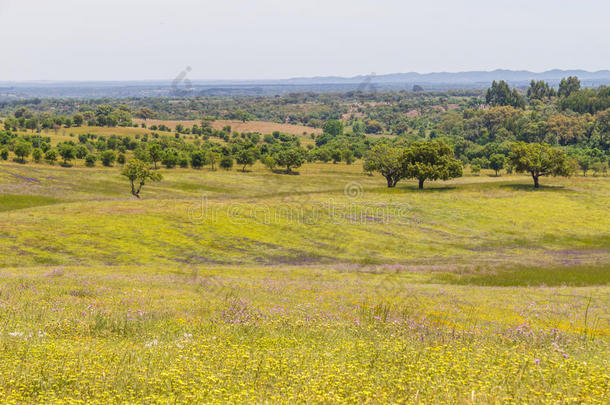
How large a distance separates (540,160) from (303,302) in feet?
319

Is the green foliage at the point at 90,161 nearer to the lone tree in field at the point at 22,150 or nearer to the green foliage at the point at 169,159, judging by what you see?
the lone tree in field at the point at 22,150

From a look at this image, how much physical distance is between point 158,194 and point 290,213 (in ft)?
150

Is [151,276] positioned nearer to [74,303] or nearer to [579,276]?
[74,303]

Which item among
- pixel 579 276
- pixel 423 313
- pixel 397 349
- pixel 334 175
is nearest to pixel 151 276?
pixel 423 313

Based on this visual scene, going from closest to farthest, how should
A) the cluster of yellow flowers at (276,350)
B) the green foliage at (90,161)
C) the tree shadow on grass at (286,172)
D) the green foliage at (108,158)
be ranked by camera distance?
1. the cluster of yellow flowers at (276,350)
2. the green foliage at (90,161)
3. the green foliage at (108,158)
4. the tree shadow on grass at (286,172)

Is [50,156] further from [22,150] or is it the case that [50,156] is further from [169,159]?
[169,159]

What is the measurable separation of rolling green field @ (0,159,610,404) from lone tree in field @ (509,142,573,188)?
14.7m

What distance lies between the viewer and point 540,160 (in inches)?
4011

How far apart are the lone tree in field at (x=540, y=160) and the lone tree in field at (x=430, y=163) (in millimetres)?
14225

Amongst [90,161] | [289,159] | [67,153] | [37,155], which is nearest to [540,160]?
[289,159]

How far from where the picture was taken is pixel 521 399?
940 cm

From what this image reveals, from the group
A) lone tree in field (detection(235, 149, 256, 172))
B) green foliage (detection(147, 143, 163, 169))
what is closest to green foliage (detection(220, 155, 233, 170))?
lone tree in field (detection(235, 149, 256, 172))

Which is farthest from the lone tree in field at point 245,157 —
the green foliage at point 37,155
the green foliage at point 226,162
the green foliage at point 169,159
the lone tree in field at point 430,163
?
the lone tree in field at point 430,163

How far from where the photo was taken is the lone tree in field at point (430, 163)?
10038 centimetres
